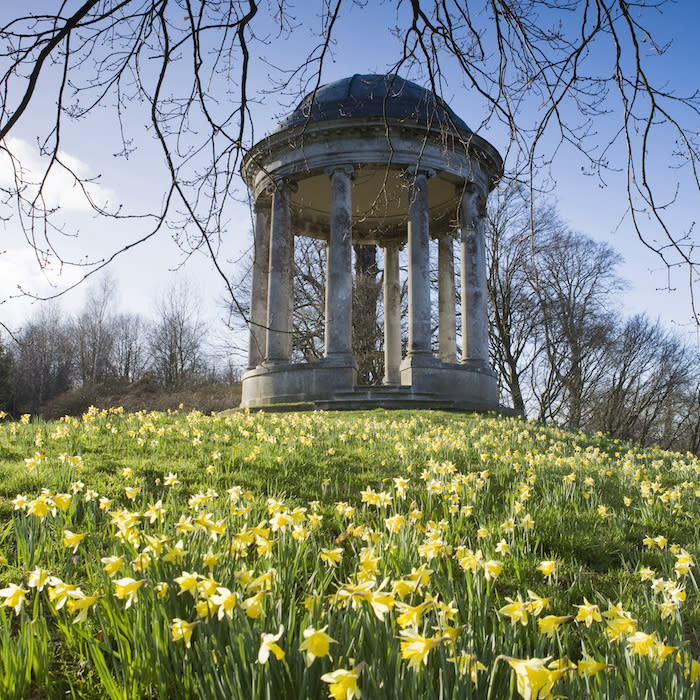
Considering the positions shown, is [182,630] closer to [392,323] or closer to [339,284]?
[339,284]

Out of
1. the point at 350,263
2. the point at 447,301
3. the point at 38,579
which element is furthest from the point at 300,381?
the point at 38,579

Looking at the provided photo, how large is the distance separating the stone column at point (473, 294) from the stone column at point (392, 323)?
4.01 m

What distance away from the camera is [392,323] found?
24.0 m

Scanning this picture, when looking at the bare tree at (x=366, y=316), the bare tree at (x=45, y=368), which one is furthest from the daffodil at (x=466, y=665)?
the bare tree at (x=45, y=368)

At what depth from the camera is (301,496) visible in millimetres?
5062

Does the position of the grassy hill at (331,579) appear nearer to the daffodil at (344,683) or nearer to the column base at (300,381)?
the daffodil at (344,683)

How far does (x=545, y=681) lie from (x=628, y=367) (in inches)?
1298

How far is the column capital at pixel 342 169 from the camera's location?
19.1 metres

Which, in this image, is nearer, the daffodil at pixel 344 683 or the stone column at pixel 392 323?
the daffodil at pixel 344 683

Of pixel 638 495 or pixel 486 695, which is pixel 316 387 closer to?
pixel 638 495

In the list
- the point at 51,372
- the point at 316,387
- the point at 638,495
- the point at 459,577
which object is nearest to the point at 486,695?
the point at 459,577

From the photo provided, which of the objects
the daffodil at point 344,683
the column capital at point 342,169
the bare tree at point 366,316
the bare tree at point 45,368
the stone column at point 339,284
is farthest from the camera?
the bare tree at point 45,368

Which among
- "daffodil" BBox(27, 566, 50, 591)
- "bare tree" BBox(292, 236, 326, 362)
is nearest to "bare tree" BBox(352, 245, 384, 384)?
"bare tree" BBox(292, 236, 326, 362)

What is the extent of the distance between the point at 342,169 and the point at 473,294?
5999 millimetres
